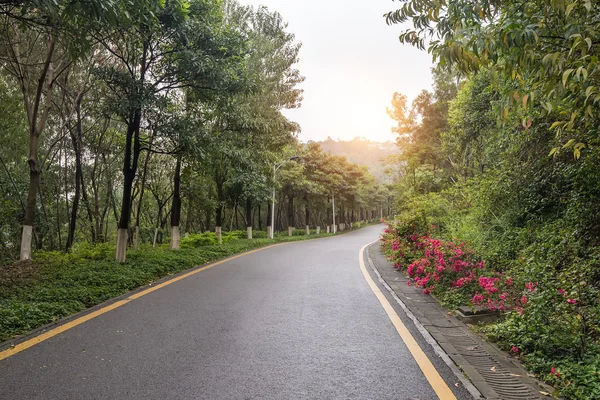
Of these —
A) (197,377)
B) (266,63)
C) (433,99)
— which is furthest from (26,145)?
(433,99)

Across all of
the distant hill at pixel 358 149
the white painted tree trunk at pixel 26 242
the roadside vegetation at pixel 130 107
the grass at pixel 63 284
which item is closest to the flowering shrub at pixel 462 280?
the grass at pixel 63 284

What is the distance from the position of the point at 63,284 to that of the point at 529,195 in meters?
9.08

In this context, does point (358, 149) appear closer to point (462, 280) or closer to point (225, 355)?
point (462, 280)

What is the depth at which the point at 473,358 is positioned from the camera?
3.88 metres

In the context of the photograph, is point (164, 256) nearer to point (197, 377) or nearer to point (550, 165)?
point (197, 377)

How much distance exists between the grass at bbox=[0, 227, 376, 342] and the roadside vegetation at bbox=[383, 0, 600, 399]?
5249 millimetres

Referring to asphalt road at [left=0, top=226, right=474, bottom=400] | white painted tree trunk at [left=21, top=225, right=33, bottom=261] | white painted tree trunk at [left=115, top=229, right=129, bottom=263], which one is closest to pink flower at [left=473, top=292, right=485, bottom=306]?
asphalt road at [left=0, top=226, right=474, bottom=400]

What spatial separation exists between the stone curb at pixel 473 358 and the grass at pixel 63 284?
4.54 meters

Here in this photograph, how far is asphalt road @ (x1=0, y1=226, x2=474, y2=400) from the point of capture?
10.0 feet

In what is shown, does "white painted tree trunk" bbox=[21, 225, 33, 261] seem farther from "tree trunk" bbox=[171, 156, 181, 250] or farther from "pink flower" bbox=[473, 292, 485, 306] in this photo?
"pink flower" bbox=[473, 292, 485, 306]

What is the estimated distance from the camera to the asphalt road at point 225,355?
10.0 ft

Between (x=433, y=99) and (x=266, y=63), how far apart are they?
13.1 metres

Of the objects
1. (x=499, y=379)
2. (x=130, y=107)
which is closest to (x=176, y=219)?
(x=130, y=107)

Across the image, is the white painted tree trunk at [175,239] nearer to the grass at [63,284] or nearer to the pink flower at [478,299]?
the grass at [63,284]
